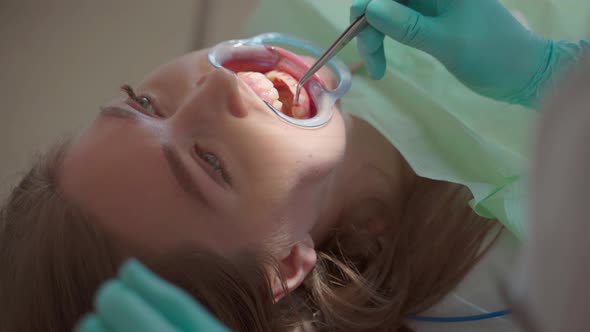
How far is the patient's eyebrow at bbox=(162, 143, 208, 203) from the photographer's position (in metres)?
0.80

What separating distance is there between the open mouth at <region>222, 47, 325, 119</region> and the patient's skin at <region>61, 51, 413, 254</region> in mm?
85

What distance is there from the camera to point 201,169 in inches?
32.2

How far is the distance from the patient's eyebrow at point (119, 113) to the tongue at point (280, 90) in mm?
190

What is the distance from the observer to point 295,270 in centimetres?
92

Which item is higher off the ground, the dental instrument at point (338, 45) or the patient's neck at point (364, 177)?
the dental instrument at point (338, 45)

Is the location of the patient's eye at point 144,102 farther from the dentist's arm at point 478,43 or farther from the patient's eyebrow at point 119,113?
the dentist's arm at point 478,43

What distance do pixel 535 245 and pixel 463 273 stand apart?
2.32 feet

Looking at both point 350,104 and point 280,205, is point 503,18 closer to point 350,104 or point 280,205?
point 350,104

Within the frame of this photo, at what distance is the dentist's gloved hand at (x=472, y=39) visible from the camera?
35.2 inches

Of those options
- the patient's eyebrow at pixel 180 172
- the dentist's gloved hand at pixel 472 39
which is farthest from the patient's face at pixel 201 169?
the dentist's gloved hand at pixel 472 39

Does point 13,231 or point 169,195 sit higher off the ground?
point 169,195

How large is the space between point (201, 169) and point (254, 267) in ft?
0.58

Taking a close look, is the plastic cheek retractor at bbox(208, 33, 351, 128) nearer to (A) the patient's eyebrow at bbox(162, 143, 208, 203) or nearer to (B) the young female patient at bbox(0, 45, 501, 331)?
(B) the young female patient at bbox(0, 45, 501, 331)

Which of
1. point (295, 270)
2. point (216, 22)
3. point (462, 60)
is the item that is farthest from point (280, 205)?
point (216, 22)
